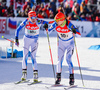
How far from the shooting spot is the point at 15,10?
2462 cm

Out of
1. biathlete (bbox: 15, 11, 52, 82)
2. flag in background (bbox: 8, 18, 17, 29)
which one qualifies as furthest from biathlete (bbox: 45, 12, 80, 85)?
flag in background (bbox: 8, 18, 17, 29)

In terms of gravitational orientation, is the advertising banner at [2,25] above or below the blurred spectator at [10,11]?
below

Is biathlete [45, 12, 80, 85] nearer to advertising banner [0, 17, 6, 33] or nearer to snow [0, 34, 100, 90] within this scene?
snow [0, 34, 100, 90]

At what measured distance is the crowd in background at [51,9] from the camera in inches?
912

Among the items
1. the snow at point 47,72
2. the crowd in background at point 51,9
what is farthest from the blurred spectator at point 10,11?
the snow at point 47,72

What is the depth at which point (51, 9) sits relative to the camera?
925 inches

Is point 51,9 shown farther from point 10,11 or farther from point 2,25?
point 2,25

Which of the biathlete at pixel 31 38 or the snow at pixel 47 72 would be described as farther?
the biathlete at pixel 31 38

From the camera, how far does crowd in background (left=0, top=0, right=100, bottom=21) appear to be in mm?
23172

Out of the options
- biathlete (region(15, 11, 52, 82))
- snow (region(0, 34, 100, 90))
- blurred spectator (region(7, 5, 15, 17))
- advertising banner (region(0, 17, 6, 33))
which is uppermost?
blurred spectator (region(7, 5, 15, 17))

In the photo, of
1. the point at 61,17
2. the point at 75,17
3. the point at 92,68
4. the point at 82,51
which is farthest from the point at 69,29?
the point at 75,17

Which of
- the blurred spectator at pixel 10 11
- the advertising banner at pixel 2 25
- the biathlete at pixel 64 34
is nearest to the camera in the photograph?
the biathlete at pixel 64 34

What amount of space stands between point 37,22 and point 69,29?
1079 mm

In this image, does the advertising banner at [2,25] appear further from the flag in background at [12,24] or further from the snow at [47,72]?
the snow at [47,72]
